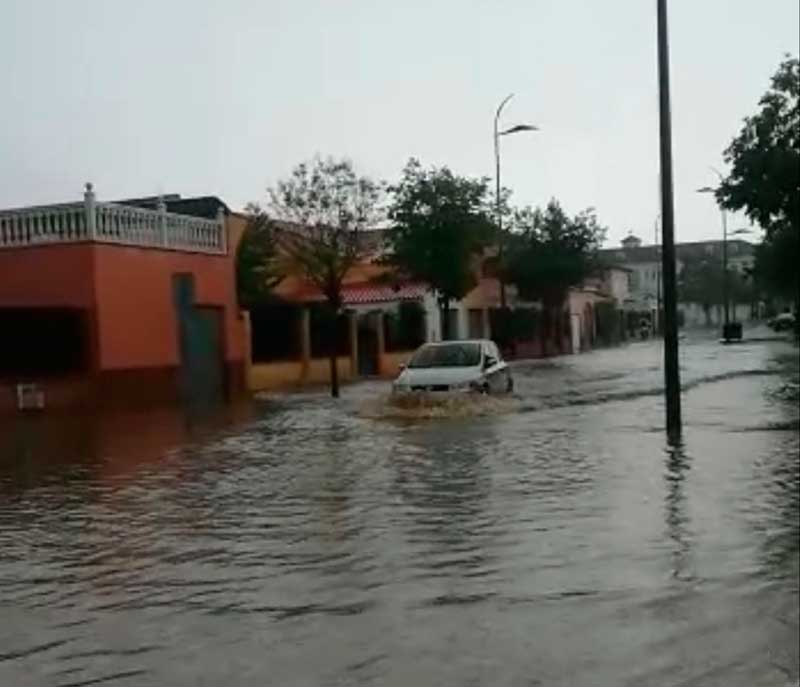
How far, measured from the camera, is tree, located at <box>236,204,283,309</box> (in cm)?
3947

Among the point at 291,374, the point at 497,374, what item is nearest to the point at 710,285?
the point at 291,374

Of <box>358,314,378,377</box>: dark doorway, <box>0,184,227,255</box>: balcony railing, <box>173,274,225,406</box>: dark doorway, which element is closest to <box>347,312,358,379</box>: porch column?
<box>358,314,378,377</box>: dark doorway

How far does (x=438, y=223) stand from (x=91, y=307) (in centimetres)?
1272

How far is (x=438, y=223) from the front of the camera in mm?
37656

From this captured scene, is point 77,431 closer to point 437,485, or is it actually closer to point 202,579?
point 437,485

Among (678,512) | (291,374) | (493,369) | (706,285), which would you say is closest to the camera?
(678,512)

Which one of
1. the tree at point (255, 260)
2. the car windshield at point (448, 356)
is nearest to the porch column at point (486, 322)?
the tree at point (255, 260)

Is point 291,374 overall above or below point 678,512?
below

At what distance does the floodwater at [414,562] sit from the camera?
19.3ft

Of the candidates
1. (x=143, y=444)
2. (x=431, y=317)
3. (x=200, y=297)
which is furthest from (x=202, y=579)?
(x=431, y=317)

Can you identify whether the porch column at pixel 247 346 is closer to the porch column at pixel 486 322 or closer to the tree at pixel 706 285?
the porch column at pixel 486 322

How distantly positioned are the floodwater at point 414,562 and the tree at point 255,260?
2194 centimetres

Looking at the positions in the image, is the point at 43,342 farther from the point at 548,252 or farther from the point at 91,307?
the point at 548,252

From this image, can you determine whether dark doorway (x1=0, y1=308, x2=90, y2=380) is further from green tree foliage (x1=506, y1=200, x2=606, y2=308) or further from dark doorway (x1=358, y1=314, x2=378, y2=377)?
green tree foliage (x1=506, y1=200, x2=606, y2=308)
